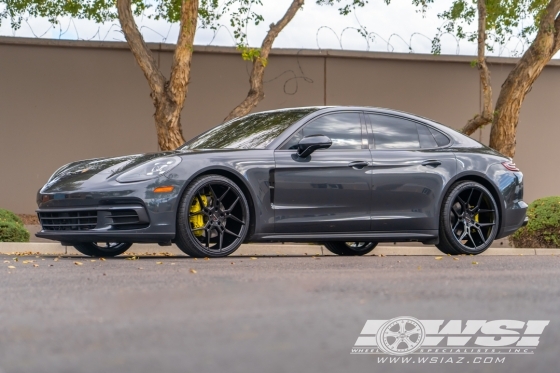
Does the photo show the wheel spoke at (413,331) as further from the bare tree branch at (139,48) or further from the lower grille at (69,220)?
the bare tree branch at (139,48)

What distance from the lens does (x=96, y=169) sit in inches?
320

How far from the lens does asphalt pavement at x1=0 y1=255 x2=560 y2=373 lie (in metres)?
3.23

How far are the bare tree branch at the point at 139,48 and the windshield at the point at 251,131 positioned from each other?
4.84 meters

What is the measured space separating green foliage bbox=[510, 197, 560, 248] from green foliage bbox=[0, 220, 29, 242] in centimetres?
659

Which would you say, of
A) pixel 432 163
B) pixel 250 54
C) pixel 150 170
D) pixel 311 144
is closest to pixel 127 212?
pixel 150 170

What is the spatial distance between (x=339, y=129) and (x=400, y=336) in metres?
5.48

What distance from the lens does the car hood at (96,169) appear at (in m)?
7.93

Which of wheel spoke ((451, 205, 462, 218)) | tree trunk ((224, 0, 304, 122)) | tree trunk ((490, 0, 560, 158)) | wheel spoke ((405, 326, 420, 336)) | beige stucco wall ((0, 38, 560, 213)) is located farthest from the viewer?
beige stucco wall ((0, 38, 560, 213))

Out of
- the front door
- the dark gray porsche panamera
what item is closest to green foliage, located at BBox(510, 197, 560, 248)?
the dark gray porsche panamera

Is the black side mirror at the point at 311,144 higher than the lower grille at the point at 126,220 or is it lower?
higher

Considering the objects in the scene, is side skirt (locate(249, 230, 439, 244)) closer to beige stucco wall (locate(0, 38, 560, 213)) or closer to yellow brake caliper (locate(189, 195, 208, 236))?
yellow brake caliper (locate(189, 195, 208, 236))

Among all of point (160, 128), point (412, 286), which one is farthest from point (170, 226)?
point (160, 128)

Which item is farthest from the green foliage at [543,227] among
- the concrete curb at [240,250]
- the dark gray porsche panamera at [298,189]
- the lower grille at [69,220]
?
the lower grille at [69,220]

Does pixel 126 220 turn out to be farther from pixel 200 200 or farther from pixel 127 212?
pixel 200 200
